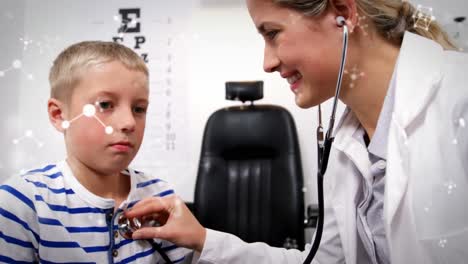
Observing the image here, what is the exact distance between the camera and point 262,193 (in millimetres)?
896

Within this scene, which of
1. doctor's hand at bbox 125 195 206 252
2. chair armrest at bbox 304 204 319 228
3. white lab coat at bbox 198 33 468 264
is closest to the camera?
white lab coat at bbox 198 33 468 264

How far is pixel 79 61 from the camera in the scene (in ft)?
1.77

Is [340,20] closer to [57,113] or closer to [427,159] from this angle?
[427,159]

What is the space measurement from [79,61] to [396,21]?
0.53 meters

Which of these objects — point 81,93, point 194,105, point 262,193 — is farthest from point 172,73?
point 262,193

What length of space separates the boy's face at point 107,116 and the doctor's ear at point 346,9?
1.03 feet

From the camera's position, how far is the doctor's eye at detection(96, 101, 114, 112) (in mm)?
495

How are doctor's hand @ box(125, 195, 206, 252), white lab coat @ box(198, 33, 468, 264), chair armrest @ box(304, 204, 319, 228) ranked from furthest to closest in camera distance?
chair armrest @ box(304, 204, 319, 228) < doctor's hand @ box(125, 195, 206, 252) < white lab coat @ box(198, 33, 468, 264)

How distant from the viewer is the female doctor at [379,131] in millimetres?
478

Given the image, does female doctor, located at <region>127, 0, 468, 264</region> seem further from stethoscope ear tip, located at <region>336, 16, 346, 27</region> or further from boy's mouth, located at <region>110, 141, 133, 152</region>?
boy's mouth, located at <region>110, 141, 133, 152</region>

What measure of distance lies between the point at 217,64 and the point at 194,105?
0.31ft
